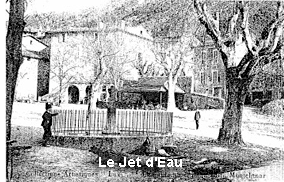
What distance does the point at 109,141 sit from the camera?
2.39 metres

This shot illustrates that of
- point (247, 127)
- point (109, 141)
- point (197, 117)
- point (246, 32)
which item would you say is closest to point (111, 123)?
point (109, 141)

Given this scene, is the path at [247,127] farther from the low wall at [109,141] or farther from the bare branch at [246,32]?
the bare branch at [246,32]

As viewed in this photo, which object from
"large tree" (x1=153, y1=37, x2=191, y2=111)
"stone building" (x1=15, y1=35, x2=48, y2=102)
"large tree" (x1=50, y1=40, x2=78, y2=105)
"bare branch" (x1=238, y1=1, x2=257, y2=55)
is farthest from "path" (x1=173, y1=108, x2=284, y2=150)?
"stone building" (x1=15, y1=35, x2=48, y2=102)

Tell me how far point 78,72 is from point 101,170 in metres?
0.61

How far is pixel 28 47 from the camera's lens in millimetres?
2312

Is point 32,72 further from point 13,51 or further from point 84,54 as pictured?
point 84,54

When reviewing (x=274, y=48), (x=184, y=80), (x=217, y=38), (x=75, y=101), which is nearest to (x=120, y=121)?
(x=75, y=101)

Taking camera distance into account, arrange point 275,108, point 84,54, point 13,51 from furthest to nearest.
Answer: point 275,108
point 84,54
point 13,51

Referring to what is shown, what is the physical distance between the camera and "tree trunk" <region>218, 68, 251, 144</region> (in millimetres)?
2449

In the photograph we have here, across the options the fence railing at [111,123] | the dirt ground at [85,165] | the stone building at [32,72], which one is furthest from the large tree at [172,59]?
the stone building at [32,72]

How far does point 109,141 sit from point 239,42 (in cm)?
103

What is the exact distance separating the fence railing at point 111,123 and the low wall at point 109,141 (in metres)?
0.03

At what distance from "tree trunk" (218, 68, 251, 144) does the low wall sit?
0.36 meters

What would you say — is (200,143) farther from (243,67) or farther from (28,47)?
(28,47)
